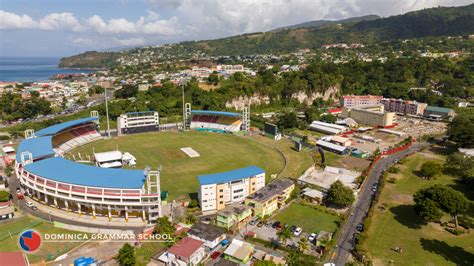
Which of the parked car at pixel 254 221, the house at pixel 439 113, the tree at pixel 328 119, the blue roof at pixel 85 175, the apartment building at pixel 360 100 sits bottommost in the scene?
the parked car at pixel 254 221

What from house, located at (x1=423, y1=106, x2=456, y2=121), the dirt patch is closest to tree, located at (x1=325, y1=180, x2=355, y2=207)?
the dirt patch

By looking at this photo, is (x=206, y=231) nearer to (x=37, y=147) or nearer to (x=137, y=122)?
(x=37, y=147)

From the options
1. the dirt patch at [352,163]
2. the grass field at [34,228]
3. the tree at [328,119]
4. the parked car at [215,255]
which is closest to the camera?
the grass field at [34,228]

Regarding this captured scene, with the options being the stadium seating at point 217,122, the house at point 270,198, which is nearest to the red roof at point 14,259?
the house at point 270,198

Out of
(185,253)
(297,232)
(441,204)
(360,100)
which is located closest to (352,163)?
(441,204)

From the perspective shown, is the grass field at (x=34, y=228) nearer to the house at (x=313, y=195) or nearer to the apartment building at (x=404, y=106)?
the house at (x=313, y=195)
